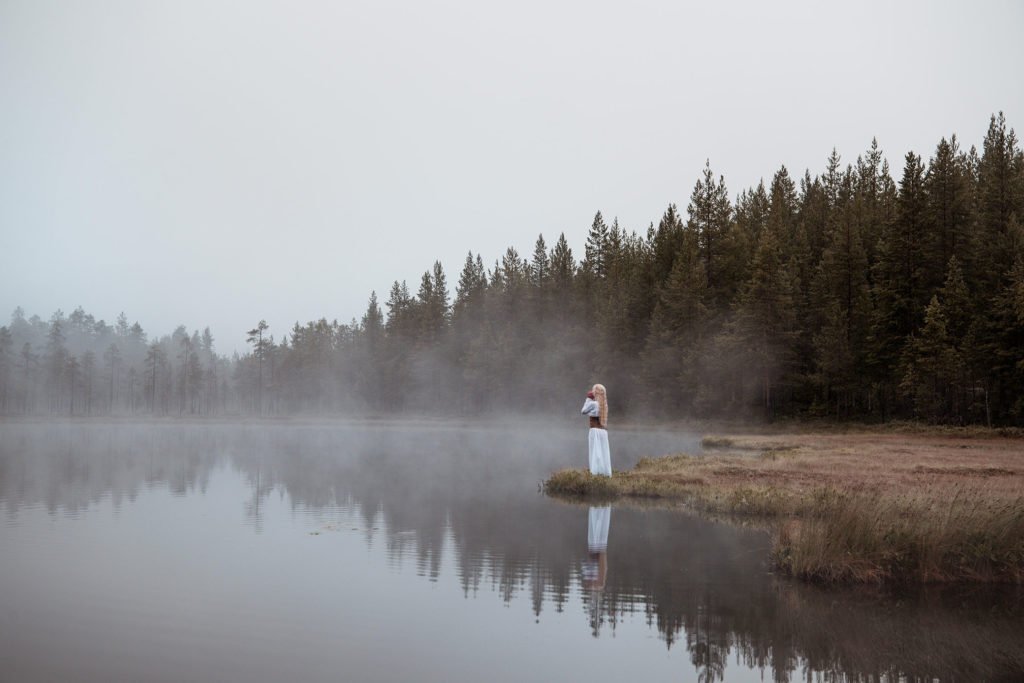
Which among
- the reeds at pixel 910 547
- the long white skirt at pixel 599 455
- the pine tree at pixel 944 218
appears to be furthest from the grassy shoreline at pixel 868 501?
the pine tree at pixel 944 218

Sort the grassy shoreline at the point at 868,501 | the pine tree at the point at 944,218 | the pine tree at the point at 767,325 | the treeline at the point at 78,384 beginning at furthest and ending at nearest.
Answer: the treeline at the point at 78,384, the pine tree at the point at 767,325, the pine tree at the point at 944,218, the grassy shoreline at the point at 868,501

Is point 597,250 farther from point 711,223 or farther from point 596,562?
point 596,562

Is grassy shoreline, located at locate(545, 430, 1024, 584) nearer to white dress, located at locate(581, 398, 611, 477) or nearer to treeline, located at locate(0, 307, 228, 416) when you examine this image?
white dress, located at locate(581, 398, 611, 477)

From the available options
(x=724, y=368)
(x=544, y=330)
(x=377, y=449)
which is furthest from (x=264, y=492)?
(x=544, y=330)

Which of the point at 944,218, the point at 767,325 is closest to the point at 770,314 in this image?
the point at 767,325

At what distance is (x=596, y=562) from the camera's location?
47.3ft

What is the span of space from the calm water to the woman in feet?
12.8

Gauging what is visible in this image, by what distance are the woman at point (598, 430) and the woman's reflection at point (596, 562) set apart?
184 inches

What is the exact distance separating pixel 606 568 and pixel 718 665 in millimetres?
4824

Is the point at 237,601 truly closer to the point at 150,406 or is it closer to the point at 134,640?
the point at 134,640

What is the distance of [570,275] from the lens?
12219cm

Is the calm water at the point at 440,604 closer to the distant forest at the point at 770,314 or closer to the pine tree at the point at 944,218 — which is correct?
the distant forest at the point at 770,314

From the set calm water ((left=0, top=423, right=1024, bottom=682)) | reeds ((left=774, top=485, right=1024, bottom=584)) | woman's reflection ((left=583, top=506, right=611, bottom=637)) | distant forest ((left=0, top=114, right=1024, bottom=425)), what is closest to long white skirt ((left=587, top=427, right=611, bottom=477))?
calm water ((left=0, top=423, right=1024, bottom=682))

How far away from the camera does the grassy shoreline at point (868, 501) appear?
13.4 m
